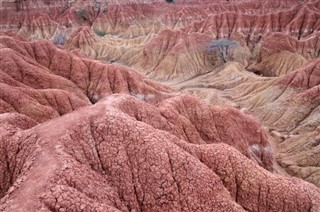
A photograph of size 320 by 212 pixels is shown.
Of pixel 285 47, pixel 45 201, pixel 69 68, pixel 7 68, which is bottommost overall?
pixel 285 47

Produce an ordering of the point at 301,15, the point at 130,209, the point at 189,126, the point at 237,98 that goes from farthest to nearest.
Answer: the point at 301,15, the point at 237,98, the point at 189,126, the point at 130,209

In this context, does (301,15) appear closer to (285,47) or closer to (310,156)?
(285,47)

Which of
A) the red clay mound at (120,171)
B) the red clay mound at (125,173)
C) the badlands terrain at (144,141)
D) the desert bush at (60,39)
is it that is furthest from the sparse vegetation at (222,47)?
the red clay mound at (125,173)

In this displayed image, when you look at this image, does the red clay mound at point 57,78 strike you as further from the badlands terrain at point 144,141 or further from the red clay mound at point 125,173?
Answer: the red clay mound at point 125,173

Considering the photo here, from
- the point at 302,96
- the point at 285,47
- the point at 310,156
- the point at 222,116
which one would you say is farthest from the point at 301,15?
the point at 222,116

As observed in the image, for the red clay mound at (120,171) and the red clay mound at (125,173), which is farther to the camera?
the red clay mound at (125,173)
